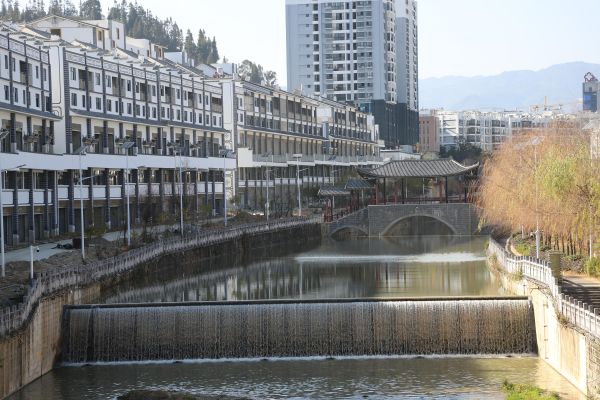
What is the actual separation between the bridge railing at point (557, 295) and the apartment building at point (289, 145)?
51988mm

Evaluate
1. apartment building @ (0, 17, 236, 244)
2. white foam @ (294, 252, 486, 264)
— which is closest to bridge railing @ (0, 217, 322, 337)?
apartment building @ (0, 17, 236, 244)

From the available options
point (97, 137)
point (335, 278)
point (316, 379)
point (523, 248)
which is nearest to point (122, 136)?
point (97, 137)

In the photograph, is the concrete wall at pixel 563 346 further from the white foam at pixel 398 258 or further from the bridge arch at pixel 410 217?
the bridge arch at pixel 410 217

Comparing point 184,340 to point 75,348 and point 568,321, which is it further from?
point 568,321

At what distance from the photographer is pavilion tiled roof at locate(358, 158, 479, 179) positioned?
102 metres

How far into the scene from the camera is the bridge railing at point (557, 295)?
34812 millimetres

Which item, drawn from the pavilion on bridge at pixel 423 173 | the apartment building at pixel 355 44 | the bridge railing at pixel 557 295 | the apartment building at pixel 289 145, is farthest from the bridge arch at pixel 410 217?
the apartment building at pixel 355 44

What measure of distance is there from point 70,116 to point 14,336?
43015 mm

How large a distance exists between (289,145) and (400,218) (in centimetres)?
3963

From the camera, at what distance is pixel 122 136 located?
88.8m

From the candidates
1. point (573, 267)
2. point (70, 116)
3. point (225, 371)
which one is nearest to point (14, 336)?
point (225, 371)

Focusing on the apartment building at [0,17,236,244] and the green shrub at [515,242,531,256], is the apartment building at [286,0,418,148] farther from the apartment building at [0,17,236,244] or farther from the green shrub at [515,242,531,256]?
the green shrub at [515,242,531,256]

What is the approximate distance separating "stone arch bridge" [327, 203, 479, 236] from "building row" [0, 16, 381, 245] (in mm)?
12026

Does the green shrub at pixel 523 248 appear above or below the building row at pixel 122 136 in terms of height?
below
